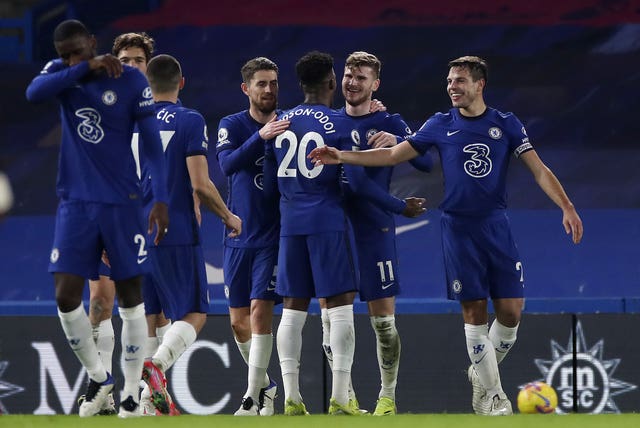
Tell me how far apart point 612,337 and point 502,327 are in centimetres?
255

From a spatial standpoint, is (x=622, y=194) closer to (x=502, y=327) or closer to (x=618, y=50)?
(x=618, y=50)

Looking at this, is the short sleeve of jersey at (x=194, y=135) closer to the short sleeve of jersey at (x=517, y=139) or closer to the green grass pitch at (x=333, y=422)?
the green grass pitch at (x=333, y=422)

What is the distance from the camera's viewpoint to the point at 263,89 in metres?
7.28

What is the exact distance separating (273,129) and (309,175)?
1.02 ft

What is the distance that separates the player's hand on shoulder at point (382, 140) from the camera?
23.1 feet

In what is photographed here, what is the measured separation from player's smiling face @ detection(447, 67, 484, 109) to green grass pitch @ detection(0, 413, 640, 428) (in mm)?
1752

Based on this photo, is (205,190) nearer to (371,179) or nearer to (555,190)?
(371,179)

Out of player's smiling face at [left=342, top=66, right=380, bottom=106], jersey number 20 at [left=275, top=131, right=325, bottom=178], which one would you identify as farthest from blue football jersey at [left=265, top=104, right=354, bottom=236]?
player's smiling face at [left=342, top=66, right=380, bottom=106]

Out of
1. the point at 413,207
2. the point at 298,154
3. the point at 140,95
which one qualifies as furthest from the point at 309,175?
the point at 140,95

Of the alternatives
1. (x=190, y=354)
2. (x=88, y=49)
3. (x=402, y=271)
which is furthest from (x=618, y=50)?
(x=88, y=49)

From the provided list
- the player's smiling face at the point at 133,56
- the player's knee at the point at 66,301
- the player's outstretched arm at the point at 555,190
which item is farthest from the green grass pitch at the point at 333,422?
the player's smiling face at the point at 133,56

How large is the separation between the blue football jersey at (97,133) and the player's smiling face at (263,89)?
1434 mm

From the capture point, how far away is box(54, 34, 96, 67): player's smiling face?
5832mm

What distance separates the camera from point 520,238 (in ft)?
37.7
